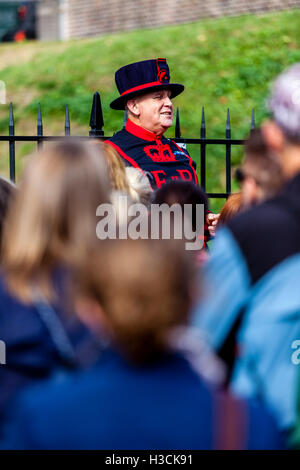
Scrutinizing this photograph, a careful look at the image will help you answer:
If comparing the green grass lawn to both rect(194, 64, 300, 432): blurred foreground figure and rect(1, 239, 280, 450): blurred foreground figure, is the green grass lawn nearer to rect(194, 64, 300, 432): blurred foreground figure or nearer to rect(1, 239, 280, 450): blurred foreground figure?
rect(194, 64, 300, 432): blurred foreground figure

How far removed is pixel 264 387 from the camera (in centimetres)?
213

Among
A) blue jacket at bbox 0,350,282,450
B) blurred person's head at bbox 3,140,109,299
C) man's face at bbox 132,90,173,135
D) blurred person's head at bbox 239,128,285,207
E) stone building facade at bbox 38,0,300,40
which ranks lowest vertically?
blue jacket at bbox 0,350,282,450

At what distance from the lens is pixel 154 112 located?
470 cm

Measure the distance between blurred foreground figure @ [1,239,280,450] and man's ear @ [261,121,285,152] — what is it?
2.26ft

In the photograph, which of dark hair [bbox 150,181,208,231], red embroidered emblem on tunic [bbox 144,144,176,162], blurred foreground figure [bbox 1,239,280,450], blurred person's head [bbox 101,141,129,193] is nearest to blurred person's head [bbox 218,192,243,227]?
dark hair [bbox 150,181,208,231]

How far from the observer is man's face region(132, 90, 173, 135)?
470cm

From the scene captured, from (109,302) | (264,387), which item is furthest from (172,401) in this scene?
(264,387)

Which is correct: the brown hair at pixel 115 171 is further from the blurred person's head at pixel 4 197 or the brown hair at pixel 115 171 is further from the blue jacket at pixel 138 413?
the blue jacket at pixel 138 413

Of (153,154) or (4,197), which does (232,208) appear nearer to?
(153,154)

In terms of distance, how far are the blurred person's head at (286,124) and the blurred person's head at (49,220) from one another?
53cm

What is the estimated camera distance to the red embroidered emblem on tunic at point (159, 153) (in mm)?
4609

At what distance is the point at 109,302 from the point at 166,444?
12.4 inches

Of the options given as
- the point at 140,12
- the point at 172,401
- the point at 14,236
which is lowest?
the point at 172,401
